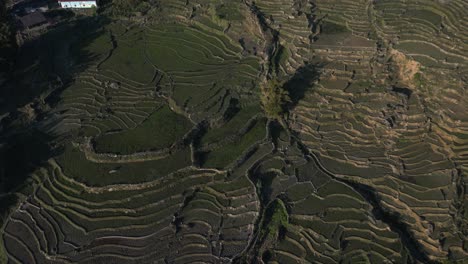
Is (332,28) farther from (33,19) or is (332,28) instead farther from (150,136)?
(33,19)

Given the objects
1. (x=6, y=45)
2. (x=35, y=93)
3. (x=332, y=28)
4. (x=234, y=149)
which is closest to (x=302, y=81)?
(x=332, y=28)

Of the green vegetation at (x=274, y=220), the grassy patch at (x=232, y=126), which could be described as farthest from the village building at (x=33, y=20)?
the green vegetation at (x=274, y=220)

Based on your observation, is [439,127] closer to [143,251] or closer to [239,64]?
[239,64]

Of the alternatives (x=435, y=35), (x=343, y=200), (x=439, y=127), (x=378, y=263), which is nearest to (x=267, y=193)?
(x=343, y=200)

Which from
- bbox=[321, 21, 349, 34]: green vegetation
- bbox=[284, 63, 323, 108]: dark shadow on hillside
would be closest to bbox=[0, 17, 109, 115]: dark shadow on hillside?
bbox=[284, 63, 323, 108]: dark shadow on hillside

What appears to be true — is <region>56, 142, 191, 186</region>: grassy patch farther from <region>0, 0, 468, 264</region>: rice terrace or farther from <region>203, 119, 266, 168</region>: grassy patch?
<region>203, 119, 266, 168</region>: grassy patch

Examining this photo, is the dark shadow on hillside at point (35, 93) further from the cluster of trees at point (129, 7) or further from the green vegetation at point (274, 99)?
the green vegetation at point (274, 99)
